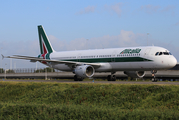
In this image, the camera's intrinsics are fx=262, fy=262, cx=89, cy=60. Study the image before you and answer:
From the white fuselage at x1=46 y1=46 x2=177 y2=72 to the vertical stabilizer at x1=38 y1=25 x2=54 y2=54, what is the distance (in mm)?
7146

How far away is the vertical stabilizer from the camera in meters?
41.8

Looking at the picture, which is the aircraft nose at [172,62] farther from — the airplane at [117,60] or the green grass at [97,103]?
the green grass at [97,103]

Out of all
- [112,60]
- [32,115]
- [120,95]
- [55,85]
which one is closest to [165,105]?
[120,95]

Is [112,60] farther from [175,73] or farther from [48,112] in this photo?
[48,112]

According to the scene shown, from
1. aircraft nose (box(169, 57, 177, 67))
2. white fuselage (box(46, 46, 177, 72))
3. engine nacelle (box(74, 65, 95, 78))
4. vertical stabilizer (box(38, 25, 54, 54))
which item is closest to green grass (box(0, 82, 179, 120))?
engine nacelle (box(74, 65, 95, 78))

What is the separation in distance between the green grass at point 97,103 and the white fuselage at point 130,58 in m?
12.0

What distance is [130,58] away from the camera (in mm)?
30078

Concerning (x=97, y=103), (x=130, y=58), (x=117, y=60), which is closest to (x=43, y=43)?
(x=117, y=60)

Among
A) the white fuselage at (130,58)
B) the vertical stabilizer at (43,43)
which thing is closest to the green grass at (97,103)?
the white fuselage at (130,58)

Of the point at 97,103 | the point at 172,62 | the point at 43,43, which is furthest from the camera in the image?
the point at 43,43

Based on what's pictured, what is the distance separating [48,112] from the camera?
47.6ft

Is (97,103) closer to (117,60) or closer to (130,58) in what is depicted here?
(130,58)

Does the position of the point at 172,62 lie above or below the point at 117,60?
below

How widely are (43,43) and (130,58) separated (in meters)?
17.5
